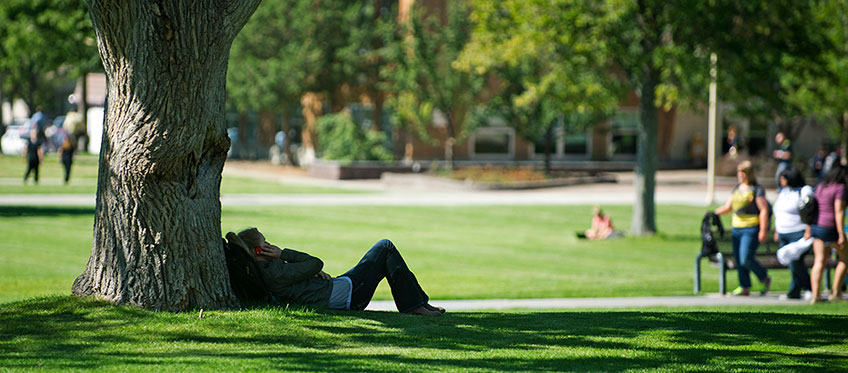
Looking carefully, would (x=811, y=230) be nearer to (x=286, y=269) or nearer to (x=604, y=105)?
(x=286, y=269)

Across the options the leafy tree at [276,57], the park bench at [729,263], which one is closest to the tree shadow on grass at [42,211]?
the park bench at [729,263]

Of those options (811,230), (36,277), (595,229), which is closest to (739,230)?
(811,230)

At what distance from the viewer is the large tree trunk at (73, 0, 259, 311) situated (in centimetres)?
732

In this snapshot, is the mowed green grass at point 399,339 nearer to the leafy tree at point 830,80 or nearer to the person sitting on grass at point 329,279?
the person sitting on grass at point 329,279

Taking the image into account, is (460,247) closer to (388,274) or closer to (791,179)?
(791,179)

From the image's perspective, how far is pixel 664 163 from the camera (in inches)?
1759

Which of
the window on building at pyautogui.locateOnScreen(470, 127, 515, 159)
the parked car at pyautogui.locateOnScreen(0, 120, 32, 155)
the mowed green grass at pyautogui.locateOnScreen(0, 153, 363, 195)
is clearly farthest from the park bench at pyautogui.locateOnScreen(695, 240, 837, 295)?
the parked car at pyautogui.locateOnScreen(0, 120, 32, 155)

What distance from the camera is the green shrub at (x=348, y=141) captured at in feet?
125

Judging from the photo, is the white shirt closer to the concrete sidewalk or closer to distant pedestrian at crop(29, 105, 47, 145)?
the concrete sidewalk

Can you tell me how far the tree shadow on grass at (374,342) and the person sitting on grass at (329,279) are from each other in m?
0.19

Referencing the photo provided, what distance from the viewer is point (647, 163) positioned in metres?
20.7

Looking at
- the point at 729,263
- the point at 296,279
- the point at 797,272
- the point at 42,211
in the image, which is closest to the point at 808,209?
the point at 797,272

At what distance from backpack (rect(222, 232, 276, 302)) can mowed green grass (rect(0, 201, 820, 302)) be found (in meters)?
3.46

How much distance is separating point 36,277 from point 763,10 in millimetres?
13189
